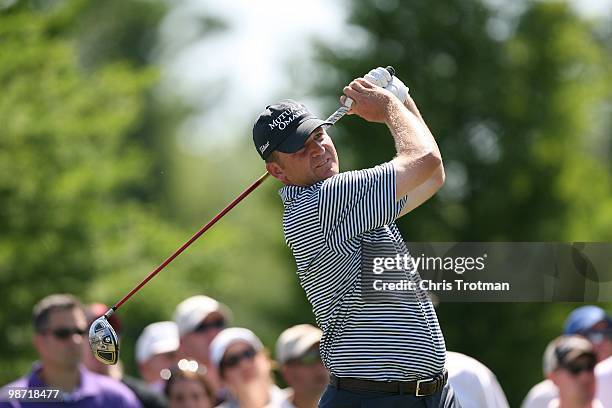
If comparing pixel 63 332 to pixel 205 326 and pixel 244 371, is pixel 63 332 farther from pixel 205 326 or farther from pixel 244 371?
pixel 205 326

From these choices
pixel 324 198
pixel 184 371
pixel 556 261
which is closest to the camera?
pixel 324 198

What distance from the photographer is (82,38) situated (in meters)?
30.1

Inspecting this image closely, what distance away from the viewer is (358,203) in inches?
176

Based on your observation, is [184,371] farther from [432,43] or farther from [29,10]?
[432,43]

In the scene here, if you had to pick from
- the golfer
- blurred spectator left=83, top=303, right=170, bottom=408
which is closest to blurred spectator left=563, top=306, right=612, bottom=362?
blurred spectator left=83, top=303, right=170, bottom=408

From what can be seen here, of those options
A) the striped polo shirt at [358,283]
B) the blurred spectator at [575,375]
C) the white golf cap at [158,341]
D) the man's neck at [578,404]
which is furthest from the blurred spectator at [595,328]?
the striped polo shirt at [358,283]

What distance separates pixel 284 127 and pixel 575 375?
8.51 ft

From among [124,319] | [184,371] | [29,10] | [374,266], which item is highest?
[29,10]

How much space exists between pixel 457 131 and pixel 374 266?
15838 mm

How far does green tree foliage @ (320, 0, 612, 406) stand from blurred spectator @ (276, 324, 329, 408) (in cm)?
1169

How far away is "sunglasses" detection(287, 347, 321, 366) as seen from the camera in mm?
6914

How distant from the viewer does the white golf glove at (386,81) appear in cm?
484

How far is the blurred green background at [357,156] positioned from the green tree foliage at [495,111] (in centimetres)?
3

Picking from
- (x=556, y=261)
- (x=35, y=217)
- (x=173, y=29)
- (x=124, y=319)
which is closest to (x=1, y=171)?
(x=35, y=217)
